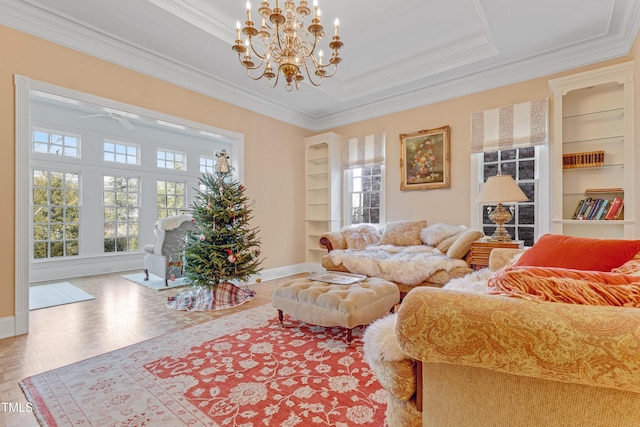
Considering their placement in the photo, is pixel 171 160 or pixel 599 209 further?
pixel 171 160

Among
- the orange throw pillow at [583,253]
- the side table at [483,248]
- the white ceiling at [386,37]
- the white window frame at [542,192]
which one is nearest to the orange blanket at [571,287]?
the orange throw pillow at [583,253]

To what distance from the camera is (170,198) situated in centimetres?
702

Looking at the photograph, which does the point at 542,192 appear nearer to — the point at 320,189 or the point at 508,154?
the point at 508,154

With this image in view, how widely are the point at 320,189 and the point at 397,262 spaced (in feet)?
8.51

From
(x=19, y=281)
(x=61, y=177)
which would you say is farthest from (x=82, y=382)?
(x=61, y=177)

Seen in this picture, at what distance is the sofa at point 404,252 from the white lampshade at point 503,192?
0.46 meters

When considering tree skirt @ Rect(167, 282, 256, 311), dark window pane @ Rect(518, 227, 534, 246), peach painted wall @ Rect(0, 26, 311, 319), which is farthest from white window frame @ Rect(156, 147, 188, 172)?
dark window pane @ Rect(518, 227, 534, 246)

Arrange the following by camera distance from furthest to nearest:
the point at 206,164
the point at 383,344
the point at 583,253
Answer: the point at 206,164
the point at 583,253
the point at 383,344

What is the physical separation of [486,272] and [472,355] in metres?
1.74

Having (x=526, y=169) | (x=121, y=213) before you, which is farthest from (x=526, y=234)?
(x=121, y=213)

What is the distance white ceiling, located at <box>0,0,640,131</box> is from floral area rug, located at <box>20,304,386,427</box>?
3038mm

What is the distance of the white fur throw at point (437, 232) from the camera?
399 centimetres

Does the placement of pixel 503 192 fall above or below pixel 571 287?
above

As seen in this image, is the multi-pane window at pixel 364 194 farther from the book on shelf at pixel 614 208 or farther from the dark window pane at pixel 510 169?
the book on shelf at pixel 614 208
